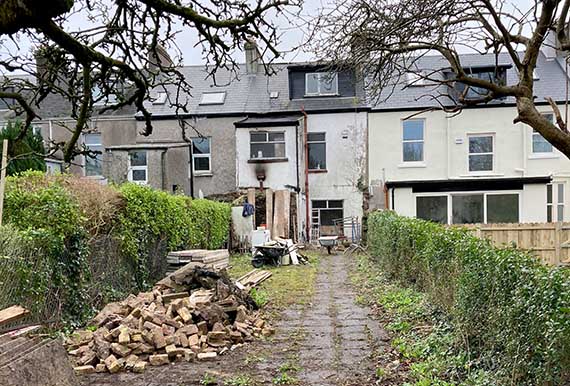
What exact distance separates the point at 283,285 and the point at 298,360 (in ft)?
19.7

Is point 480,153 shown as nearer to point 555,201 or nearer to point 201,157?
point 555,201

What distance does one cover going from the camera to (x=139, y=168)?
927 inches

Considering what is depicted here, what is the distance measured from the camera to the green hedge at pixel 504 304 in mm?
3596

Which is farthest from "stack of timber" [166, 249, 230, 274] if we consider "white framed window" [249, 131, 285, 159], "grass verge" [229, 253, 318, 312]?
"white framed window" [249, 131, 285, 159]

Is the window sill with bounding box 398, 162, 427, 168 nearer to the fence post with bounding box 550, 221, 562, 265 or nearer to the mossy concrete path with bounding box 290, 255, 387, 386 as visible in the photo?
the fence post with bounding box 550, 221, 562, 265

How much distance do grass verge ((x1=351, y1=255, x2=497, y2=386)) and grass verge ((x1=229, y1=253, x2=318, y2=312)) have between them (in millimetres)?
1786

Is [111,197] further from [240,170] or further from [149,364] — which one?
[240,170]

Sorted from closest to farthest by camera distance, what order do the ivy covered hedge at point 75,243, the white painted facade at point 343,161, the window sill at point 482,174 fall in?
the ivy covered hedge at point 75,243 → the window sill at point 482,174 → the white painted facade at point 343,161

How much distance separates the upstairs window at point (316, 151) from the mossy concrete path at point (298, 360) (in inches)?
595

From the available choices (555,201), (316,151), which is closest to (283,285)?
(316,151)

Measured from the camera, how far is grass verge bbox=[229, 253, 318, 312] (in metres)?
10.3

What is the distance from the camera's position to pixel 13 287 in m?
6.57

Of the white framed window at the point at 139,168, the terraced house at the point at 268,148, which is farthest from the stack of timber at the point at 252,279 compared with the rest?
the white framed window at the point at 139,168

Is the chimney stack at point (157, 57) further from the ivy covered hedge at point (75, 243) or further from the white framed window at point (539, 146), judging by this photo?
the white framed window at point (539, 146)
